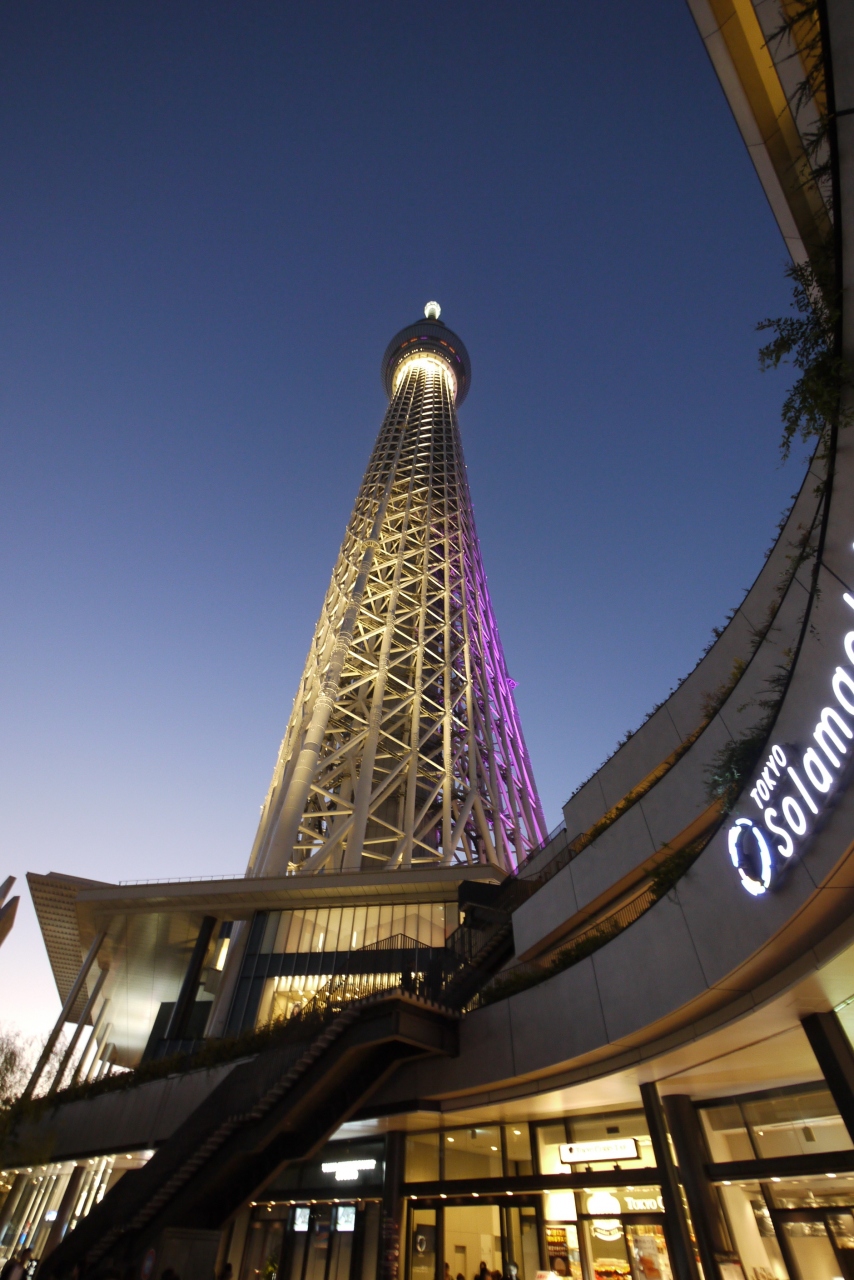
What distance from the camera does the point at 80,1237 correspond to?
43.6 ft

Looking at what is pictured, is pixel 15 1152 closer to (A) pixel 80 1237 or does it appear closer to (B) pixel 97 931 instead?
(B) pixel 97 931

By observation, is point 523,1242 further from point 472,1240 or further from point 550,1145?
point 550,1145

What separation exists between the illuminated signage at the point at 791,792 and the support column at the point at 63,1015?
86.5ft

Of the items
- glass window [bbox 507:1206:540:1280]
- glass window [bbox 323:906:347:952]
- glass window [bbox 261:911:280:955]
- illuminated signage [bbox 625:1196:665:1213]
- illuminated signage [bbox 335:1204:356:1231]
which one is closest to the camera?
illuminated signage [bbox 625:1196:665:1213]

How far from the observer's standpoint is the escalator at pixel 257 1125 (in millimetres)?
13266

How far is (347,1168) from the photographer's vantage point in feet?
53.4


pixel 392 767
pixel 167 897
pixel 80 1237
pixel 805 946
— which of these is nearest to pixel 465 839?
pixel 392 767

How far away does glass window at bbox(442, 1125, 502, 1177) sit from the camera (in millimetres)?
14344

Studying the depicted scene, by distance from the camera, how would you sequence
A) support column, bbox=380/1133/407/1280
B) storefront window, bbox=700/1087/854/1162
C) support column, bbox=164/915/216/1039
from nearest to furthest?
storefront window, bbox=700/1087/854/1162 < support column, bbox=380/1133/407/1280 < support column, bbox=164/915/216/1039

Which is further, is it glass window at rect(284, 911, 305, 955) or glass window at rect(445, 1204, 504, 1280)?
glass window at rect(284, 911, 305, 955)

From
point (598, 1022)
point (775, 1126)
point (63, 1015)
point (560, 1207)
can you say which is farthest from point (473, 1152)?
point (63, 1015)

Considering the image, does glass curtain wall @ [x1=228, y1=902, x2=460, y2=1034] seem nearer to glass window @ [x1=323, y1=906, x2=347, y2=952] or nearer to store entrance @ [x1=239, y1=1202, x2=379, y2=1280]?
glass window @ [x1=323, y1=906, x2=347, y2=952]

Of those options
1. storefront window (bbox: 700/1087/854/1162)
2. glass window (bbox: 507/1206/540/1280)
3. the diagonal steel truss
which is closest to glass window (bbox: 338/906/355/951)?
the diagonal steel truss

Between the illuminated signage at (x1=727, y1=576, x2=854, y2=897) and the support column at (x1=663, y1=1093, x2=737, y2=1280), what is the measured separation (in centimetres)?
564
